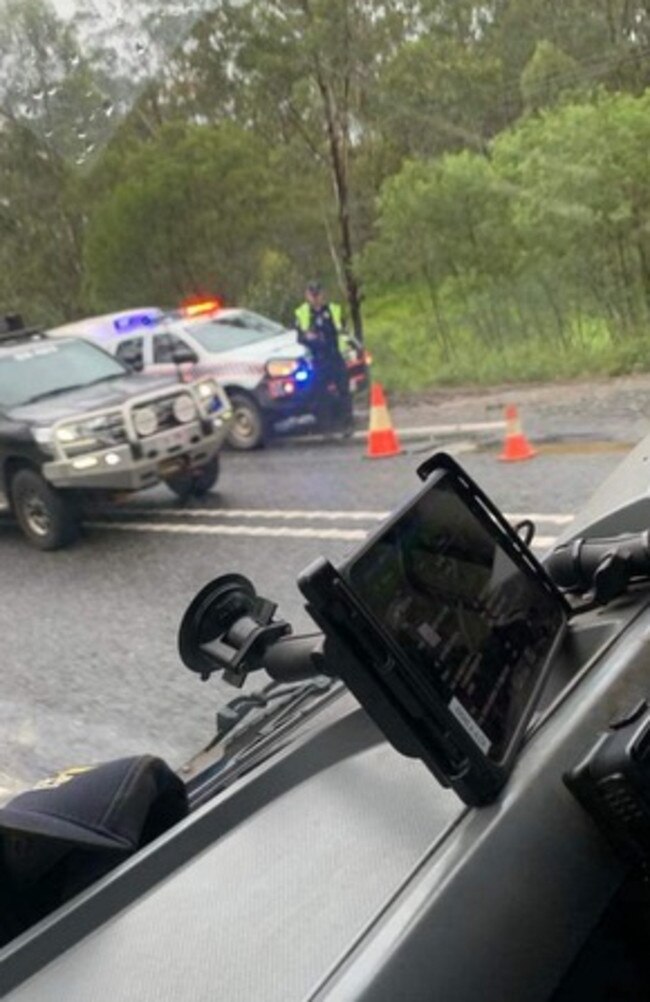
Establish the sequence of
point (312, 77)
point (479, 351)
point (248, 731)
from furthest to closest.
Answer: point (312, 77), point (479, 351), point (248, 731)

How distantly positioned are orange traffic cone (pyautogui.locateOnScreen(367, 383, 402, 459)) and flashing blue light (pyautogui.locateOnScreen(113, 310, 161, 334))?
2350mm

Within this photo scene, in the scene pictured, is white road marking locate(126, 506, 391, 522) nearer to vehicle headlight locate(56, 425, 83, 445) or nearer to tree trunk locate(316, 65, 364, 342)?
vehicle headlight locate(56, 425, 83, 445)

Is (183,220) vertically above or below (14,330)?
above

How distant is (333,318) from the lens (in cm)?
937

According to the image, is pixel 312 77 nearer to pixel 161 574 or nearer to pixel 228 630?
pixel 161 574

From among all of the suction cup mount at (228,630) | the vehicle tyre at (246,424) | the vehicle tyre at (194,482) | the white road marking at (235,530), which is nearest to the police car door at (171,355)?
the vehicle tyre at (246,424)

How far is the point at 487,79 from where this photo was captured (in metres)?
7.96

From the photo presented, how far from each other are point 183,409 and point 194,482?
1.58 feet

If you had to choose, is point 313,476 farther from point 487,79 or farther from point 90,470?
point 487,79

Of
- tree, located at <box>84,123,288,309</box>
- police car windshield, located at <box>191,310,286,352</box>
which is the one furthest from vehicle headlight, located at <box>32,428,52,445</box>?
police car windshield, located at <box>191,310,286,352</box>

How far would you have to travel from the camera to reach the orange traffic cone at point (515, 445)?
5.94 meters

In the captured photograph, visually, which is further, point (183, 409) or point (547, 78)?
point (547, 78)

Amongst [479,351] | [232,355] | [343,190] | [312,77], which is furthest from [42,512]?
[312,77]

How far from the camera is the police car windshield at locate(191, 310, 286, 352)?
954 cm
